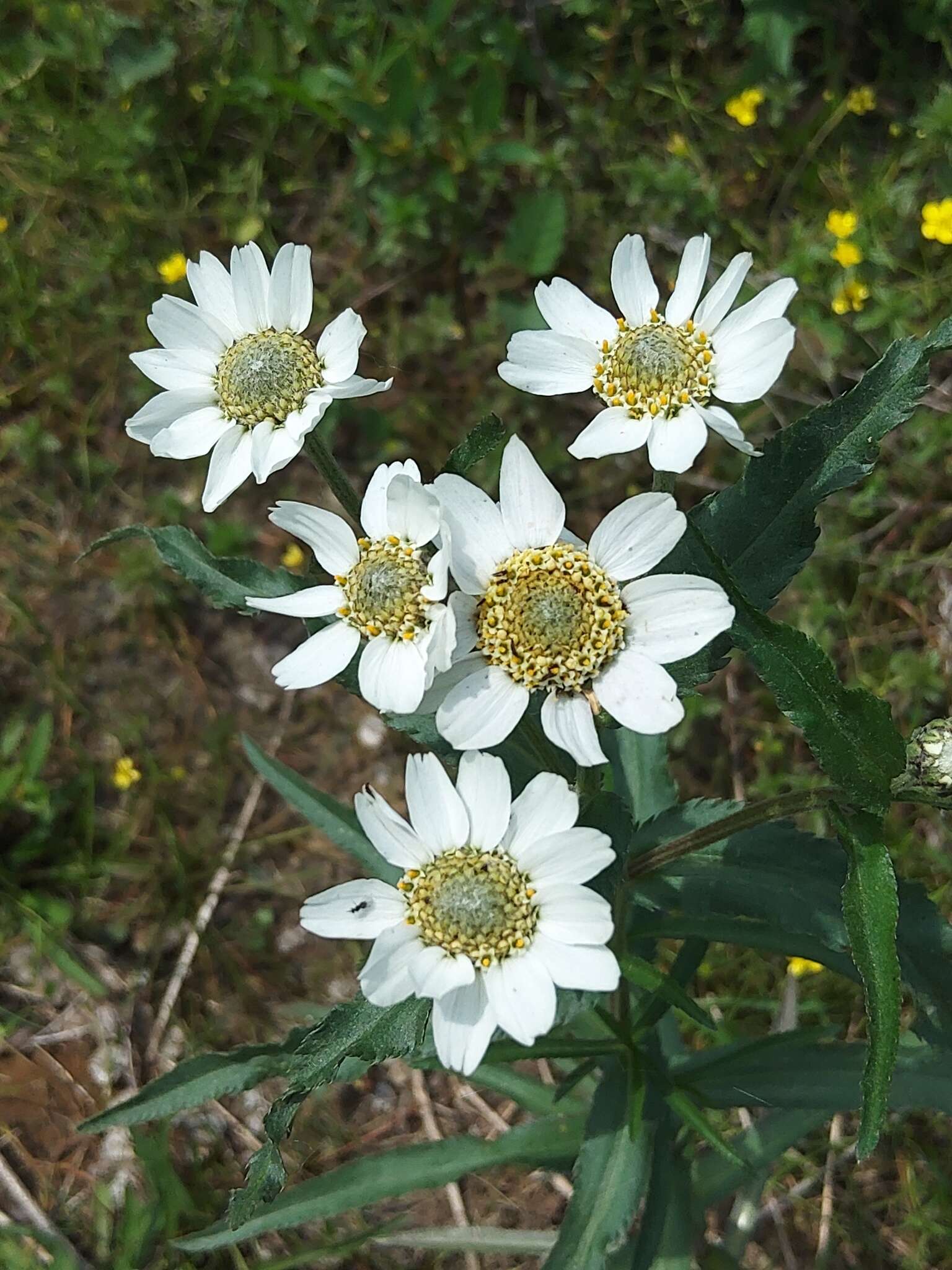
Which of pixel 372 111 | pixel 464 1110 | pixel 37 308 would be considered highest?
pixel 372 111

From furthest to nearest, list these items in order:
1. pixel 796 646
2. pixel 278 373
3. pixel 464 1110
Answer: pixel 464 1110, pixel 278 373, pixel 796 646

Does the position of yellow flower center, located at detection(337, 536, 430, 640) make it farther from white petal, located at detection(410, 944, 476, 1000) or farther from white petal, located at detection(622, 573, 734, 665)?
white petal, located at detection(410, 944, 476, 1000)

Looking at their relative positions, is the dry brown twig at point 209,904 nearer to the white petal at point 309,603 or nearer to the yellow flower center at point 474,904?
the white petal at point 309,603

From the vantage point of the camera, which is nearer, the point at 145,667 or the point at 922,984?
the point at 922,984

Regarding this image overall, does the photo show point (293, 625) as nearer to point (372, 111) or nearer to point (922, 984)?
point (372, 111)

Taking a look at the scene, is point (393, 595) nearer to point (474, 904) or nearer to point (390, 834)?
point (390, 834)

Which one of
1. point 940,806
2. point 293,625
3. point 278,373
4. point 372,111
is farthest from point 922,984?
point 372,111
